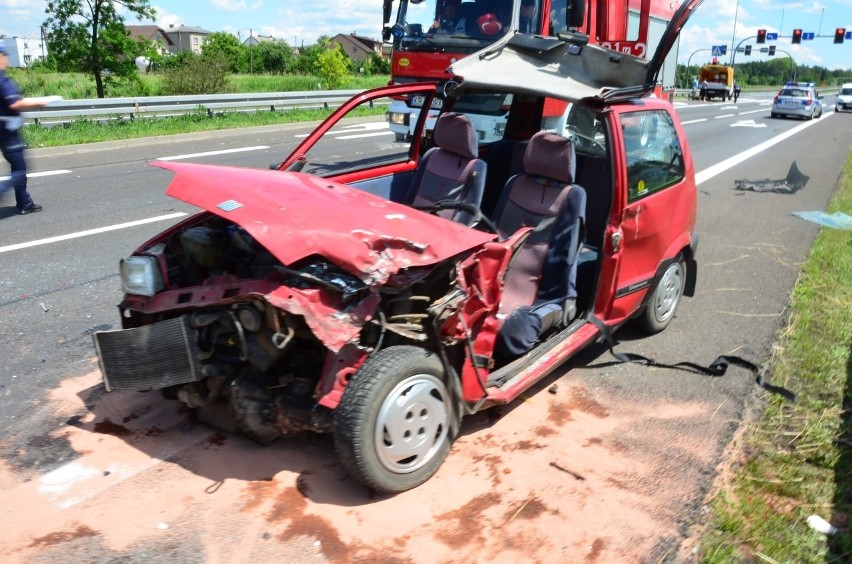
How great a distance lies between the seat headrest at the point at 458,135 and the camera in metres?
5.08

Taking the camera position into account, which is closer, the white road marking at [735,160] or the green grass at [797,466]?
the green grass at [797,466]

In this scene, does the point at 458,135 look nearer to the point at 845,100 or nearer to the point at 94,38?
the point at 94,38

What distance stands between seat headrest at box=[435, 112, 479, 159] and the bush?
16753mm

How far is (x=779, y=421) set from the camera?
410 centimetres

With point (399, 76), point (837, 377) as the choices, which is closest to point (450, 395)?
point (837, 377)

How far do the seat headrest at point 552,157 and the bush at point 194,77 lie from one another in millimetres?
17436

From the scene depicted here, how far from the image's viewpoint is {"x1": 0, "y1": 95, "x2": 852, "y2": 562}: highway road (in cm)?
299

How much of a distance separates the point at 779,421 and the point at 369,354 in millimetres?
Answer: 2517

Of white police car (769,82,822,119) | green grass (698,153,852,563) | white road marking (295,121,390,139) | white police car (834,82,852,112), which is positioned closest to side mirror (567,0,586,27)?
green grass (698,153,852,563)

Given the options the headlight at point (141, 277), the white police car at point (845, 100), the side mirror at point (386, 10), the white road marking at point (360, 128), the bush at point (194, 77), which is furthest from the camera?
the white police car at point (845, 100)

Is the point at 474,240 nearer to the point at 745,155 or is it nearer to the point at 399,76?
the point at 399,76

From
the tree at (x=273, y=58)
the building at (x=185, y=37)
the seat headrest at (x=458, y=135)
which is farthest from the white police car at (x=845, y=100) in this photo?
the building at (x=185, y=37)

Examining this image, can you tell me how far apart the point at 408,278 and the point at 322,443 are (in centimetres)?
110

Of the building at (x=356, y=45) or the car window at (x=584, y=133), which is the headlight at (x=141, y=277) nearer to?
the car window at (x=584, y=133)
